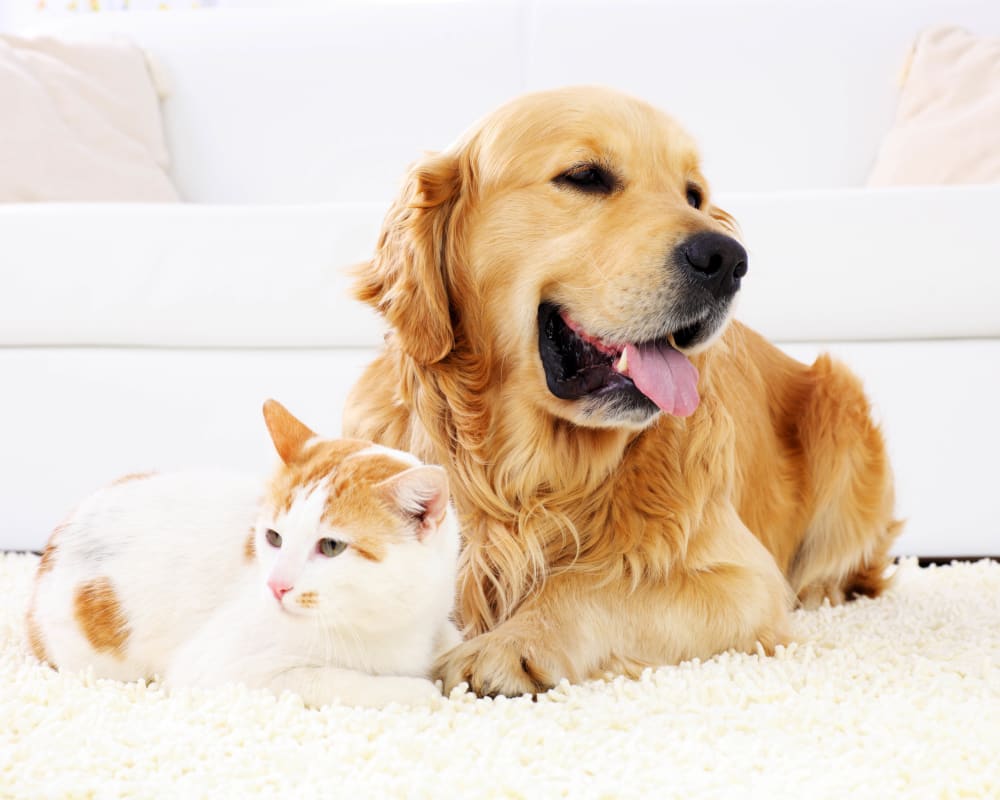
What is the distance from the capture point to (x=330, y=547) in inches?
48.0

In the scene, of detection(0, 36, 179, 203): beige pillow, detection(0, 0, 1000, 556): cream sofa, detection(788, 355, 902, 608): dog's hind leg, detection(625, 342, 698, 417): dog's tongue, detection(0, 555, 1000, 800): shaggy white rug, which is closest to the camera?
detection(0, 555, 1000, 800): shaggy white rug

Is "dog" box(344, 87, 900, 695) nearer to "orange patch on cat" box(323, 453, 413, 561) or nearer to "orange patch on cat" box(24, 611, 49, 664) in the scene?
"orange patch on cat" box(323, 453, 413, 561)

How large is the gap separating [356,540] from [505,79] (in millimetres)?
2612

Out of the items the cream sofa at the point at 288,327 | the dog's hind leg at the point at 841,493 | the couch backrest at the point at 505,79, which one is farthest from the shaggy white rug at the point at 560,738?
the couch backrest at the point at 505,79

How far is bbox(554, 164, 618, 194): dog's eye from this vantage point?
1497 millimetres

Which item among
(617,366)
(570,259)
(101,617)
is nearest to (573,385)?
(617,366)

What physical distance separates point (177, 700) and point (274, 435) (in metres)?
0.34

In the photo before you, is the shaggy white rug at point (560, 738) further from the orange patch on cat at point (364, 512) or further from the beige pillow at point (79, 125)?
the beige pillow at point (79, 125)

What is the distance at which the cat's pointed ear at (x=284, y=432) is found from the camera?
1350mm

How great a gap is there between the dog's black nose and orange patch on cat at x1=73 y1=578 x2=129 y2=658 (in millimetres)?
852

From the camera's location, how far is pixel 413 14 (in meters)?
3.60

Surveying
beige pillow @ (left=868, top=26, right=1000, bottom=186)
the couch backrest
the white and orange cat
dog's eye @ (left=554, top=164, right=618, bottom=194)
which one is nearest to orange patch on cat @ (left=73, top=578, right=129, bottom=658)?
the white and orange cat

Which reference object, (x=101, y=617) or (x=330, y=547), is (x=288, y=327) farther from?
(x=330, y=547)

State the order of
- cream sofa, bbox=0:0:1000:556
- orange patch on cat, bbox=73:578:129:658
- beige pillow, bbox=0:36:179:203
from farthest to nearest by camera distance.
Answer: beige pillow, bbox=0:36:179:203 < cream sofa, bbox=0:0:1000:556 < orange patch on cat, bbox=73:578:129:658
